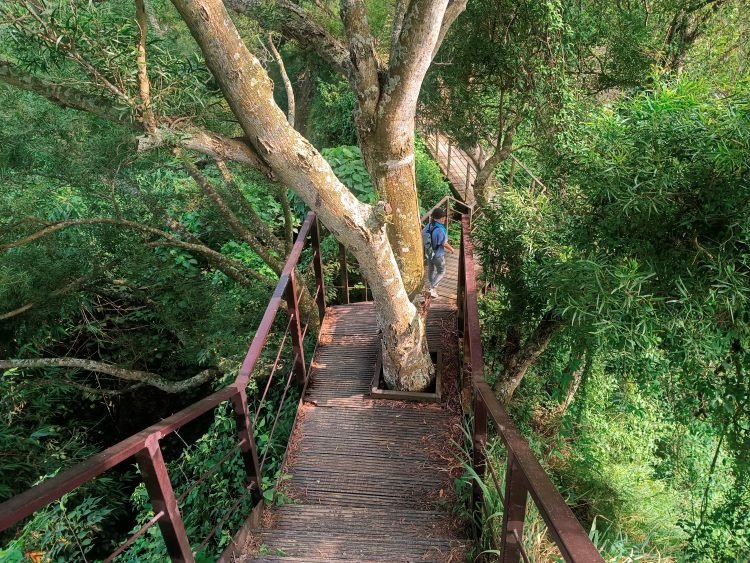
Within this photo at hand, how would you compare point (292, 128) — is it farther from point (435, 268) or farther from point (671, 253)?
point (435, 268)

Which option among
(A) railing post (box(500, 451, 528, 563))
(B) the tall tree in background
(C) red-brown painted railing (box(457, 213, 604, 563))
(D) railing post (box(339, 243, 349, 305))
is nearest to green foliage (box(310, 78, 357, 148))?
(D) railing post (box(339, 243, 349, 305))

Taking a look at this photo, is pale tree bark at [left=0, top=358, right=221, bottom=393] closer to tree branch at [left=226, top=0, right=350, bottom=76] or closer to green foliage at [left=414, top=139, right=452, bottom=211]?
tree branch at [left=226, top=0, right=350, bottom=76]

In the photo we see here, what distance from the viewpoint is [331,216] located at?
3.03 meters

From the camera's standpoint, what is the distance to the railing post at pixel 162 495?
5.63ft

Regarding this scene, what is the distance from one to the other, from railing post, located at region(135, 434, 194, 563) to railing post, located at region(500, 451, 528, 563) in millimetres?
1164

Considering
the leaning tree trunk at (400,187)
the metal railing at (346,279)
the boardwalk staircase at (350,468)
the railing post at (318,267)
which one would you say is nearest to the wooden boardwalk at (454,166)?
the metal railing at (346,279)

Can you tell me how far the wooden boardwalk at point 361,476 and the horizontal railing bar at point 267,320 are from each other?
851 millimetres

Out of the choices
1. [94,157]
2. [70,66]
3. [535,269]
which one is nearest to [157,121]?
[70,66]

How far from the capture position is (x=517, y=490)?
1.72 m

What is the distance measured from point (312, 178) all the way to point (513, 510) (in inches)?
77.4

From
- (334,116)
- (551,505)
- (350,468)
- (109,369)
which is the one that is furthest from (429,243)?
(334,116)

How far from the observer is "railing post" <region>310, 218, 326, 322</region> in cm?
429

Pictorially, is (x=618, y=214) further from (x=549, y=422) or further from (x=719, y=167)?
(x=549, y=422)

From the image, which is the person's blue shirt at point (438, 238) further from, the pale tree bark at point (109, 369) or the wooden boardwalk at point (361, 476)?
the pale tree bark at point (109, 369)
